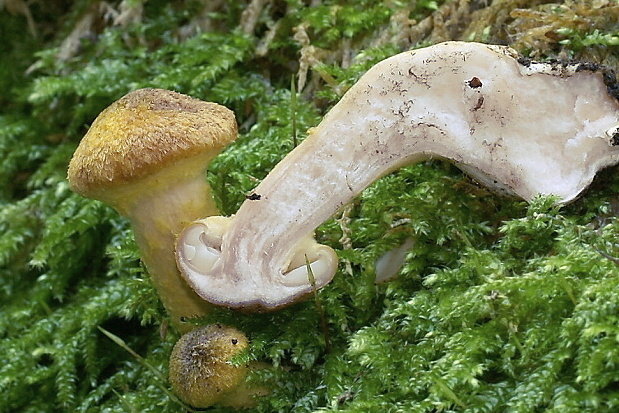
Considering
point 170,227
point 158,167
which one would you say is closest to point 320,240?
point 170,227

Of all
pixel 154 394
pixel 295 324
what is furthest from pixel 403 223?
pixel 154 394

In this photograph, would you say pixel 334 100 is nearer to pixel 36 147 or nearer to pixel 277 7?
pixel 277 7

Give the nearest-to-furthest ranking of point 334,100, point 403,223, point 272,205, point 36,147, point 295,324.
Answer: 1. point 272,205
2. point 295,324
3. point 403,223
4. point 334,100
5. point 36,147

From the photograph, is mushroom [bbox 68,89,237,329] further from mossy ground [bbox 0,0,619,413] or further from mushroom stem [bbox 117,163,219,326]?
mossy ground [bbox 0,0,619,413]

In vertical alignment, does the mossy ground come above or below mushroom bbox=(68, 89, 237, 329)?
below

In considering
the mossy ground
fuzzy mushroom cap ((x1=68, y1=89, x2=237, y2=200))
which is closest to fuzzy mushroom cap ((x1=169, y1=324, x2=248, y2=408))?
the mossy ground

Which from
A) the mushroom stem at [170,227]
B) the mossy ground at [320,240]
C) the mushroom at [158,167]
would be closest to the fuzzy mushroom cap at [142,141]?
the mushroom at [158,167]
